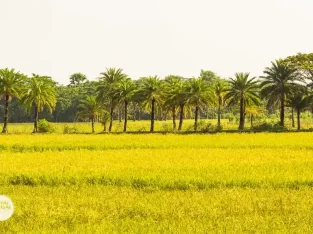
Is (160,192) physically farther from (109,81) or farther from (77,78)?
(77,78)

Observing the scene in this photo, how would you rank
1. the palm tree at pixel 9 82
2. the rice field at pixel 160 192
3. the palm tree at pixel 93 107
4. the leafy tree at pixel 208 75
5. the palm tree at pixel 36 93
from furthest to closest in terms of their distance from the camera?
the leafy tree at pixel 208 75 < the palm tree at pixel 93 107 < the palm tree at pixel 36 93 < the palm tree at pixel 9 82 < the rice field at pixel 160 192

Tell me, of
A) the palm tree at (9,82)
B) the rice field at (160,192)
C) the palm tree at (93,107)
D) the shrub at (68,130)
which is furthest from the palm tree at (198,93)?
the rice field at (160,192)


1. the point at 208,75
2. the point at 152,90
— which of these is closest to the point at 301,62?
the point at 152,90

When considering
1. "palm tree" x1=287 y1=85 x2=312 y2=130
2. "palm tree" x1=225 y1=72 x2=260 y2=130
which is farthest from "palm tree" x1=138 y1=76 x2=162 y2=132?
"palm tree" x1=287 y1=85 x2=312 y2=130

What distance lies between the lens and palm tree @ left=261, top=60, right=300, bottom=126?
2181 inches

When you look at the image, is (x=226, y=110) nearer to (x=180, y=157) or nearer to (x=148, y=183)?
(x=180, y=157)

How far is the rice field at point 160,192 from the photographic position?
33.3 ft

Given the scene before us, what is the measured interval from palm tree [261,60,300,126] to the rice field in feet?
110

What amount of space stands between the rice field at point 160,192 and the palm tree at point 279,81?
33385 millimetres

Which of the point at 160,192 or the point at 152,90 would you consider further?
the point at 152,90

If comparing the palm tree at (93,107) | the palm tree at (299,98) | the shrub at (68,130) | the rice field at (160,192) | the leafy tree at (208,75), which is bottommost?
the rice field at (160,192)

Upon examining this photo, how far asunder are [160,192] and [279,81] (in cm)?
4577

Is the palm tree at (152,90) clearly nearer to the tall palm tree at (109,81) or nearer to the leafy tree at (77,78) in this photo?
the tall palm tree at (109,81)

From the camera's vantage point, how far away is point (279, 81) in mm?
55688
